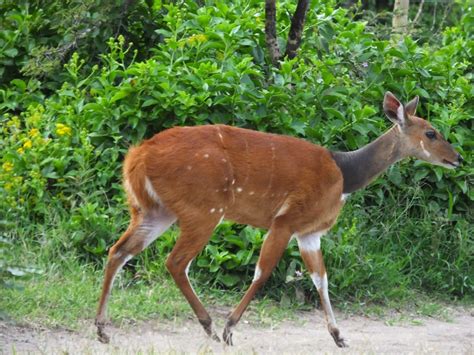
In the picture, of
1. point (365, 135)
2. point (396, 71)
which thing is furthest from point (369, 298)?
point (396, 71)

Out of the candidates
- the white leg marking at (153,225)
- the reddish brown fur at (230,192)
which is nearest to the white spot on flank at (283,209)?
the reddish brown fur at (230,192)

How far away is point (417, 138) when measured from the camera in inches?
326

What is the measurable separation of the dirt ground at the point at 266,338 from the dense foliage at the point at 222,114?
51 cm

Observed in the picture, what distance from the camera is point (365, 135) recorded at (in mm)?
9367

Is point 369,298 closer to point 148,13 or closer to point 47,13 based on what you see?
point 148,13

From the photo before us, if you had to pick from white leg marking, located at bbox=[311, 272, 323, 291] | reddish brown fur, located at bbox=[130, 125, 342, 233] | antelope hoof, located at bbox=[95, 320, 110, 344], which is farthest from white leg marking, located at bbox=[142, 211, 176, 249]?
white leg marking, located at bbox=[311, 272, 323, 291]

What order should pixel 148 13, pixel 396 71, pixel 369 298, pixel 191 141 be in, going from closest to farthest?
pixel 191 141 < pixel 369 298 < pixel 396 71 < pixel 148 13

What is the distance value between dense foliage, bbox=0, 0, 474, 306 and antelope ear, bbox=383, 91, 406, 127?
1033 mm

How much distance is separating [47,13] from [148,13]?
1032mm

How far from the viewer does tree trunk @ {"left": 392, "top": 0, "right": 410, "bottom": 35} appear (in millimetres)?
11359

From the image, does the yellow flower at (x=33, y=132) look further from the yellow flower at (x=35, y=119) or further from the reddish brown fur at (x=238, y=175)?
the reddish brown fur at (x=238, y=175)

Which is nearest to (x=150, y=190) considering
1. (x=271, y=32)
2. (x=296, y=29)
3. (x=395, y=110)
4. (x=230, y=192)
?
(x=230, y=192)

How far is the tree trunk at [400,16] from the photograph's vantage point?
11.4m

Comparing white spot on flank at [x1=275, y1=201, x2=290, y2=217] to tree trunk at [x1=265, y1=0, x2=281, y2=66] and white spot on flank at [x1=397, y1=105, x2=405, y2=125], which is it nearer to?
white spot on flank at [x1=397, y1=105, x2=405, y2=125]
